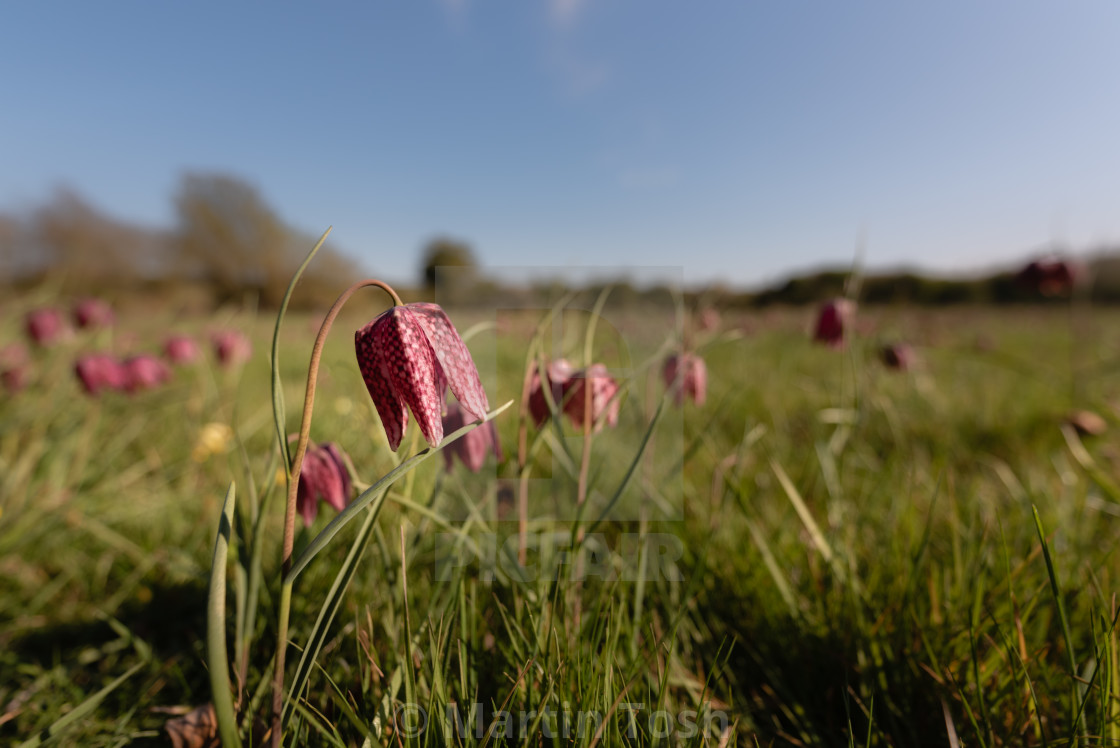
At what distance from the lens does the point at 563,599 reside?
0.83 metres

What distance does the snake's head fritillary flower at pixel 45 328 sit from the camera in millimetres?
1852

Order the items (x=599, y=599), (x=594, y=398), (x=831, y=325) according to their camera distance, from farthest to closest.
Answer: (x=831, y=325)
(x=594, y=398)
(x=599, y=599)

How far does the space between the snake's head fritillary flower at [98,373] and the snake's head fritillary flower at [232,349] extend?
260 millimetres

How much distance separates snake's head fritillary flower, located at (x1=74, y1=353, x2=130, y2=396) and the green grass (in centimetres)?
12

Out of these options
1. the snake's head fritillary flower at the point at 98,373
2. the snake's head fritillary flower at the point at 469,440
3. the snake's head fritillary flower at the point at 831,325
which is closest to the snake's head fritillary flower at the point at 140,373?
the snake's head fritillary flower at the point at 98,373

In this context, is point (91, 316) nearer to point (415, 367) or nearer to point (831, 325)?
point (415, 367)

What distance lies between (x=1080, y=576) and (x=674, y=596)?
748 millimetres

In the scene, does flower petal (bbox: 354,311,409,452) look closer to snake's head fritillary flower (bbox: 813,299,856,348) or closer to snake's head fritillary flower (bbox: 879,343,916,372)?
snake's head fritillary flower (bbox: 813,299,856,348)

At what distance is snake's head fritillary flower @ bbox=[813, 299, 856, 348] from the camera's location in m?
1.39

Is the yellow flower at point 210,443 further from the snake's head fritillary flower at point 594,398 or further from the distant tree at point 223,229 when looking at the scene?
the distant tree at point 223,229

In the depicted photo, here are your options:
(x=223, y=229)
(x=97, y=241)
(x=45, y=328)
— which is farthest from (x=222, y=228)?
(x=45, y=328)

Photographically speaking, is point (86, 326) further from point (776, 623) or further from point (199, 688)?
point (776, 623)

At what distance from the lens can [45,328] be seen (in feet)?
6.10

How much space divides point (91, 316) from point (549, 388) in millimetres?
1975
